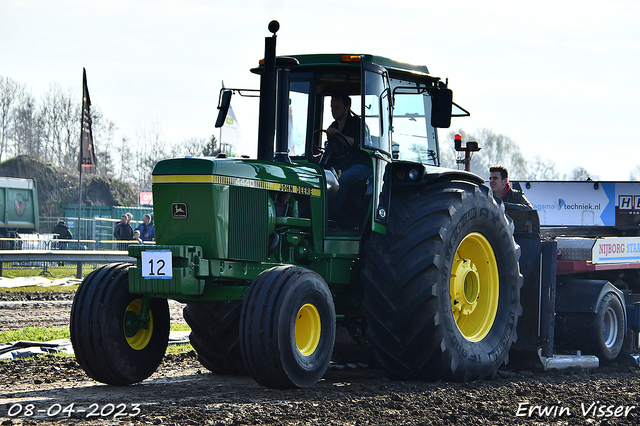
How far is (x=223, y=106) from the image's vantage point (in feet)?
25.0

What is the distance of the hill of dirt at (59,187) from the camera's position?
54.8 metres

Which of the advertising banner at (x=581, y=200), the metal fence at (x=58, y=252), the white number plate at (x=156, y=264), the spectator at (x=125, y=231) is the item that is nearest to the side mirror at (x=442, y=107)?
the white number plate at (x=156, y=264)

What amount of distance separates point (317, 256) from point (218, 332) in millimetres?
1156

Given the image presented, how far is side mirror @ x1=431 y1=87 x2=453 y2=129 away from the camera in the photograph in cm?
726

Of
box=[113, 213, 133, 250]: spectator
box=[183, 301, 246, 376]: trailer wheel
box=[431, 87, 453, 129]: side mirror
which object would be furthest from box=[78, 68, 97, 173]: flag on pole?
box=[431, 87, 453, 129]: side mirror

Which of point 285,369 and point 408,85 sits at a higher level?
point 408,85

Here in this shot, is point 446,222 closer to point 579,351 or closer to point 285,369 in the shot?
point 285,369

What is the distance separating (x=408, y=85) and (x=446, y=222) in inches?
58.5

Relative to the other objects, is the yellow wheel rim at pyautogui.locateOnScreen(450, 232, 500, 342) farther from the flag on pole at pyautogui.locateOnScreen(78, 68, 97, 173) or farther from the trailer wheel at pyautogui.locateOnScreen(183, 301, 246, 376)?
the flag on pole at pyautogui.locateOnScreen(78, 68, 97, 173)

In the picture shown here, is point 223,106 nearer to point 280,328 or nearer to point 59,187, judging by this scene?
point 280,328

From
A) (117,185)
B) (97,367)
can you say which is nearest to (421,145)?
(97,367)

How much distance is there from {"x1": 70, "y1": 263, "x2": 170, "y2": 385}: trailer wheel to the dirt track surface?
15cm

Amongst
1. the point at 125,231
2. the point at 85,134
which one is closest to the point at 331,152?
the point at 125,231

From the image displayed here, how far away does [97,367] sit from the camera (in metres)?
6.39
